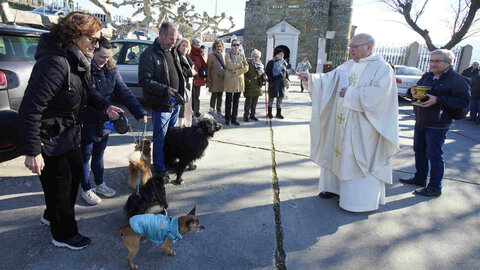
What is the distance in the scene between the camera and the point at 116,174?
398cm

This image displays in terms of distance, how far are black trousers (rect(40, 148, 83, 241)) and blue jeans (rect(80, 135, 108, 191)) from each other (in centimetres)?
61

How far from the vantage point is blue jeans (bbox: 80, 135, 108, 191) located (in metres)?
3.04

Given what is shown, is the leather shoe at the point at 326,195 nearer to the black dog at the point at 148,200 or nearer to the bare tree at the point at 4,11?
the black dog at the point at 148,200

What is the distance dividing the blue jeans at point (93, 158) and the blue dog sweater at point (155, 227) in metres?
1.17

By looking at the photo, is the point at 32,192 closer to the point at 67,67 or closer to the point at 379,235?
the point at 67,67

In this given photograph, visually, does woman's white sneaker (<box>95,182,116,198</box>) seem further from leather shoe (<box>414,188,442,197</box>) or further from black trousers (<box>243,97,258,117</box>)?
black trousers (<box>243,97,258,117</box>)

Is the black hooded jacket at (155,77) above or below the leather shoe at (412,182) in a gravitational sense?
above

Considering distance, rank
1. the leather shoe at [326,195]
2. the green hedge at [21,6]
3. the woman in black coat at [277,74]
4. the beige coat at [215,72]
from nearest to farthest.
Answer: the leather shoe at [326,195] → the beige coat at [215,72] → the woman in black coat at [277,74] → the green hedge at [21,6]

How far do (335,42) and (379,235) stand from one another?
A: 82.4ft

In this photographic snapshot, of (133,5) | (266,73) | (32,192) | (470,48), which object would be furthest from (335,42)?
(32,192)

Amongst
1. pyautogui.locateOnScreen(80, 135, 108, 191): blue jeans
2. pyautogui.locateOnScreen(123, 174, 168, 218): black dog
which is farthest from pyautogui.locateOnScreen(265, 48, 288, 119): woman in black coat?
pyautogui.locateOnScreen(123, 174, 168, 218): black dog

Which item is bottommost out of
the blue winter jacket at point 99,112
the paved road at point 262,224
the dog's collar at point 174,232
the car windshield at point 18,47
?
the paved road at point 262,224

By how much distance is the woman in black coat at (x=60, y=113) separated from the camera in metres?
1.90

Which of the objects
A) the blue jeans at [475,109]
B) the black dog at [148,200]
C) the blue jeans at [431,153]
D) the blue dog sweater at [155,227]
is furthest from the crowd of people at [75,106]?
the blue jeans at [475,109]
